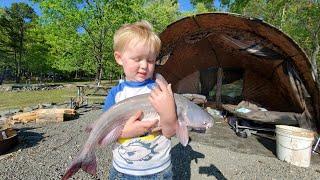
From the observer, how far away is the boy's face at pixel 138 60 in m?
1.99

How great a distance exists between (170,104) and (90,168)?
0.74m

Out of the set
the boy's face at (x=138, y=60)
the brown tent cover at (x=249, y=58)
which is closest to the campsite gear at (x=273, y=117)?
the brown tent cover at (x=249, y=58)

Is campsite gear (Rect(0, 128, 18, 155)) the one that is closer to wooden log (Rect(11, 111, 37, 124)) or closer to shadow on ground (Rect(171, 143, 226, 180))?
wooden log (Rect(11, 111, 37, 124))

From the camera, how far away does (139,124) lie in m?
1.90

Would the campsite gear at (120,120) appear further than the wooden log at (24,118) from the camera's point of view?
No

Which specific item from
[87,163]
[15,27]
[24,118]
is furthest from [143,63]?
[15,27]

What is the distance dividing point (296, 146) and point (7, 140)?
6392 millimetres

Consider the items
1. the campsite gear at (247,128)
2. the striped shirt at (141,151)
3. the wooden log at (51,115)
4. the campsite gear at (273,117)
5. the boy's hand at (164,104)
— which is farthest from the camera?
the wooden log at (51,115)

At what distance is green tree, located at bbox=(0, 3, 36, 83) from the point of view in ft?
120

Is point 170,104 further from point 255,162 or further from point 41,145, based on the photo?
point 41,145

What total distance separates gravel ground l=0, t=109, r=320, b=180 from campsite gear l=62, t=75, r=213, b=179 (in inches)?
125

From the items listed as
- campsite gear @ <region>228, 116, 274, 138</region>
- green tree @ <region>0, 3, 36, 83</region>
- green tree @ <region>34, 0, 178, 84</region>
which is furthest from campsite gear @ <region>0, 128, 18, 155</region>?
green tree @ <region>0, 3, 36, 83</region>

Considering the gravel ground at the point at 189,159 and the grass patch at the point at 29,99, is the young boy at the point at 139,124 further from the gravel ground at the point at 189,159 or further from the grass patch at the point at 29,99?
the grass patch at the point at 29,99

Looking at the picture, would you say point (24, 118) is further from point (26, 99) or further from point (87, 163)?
point (26, 99)
